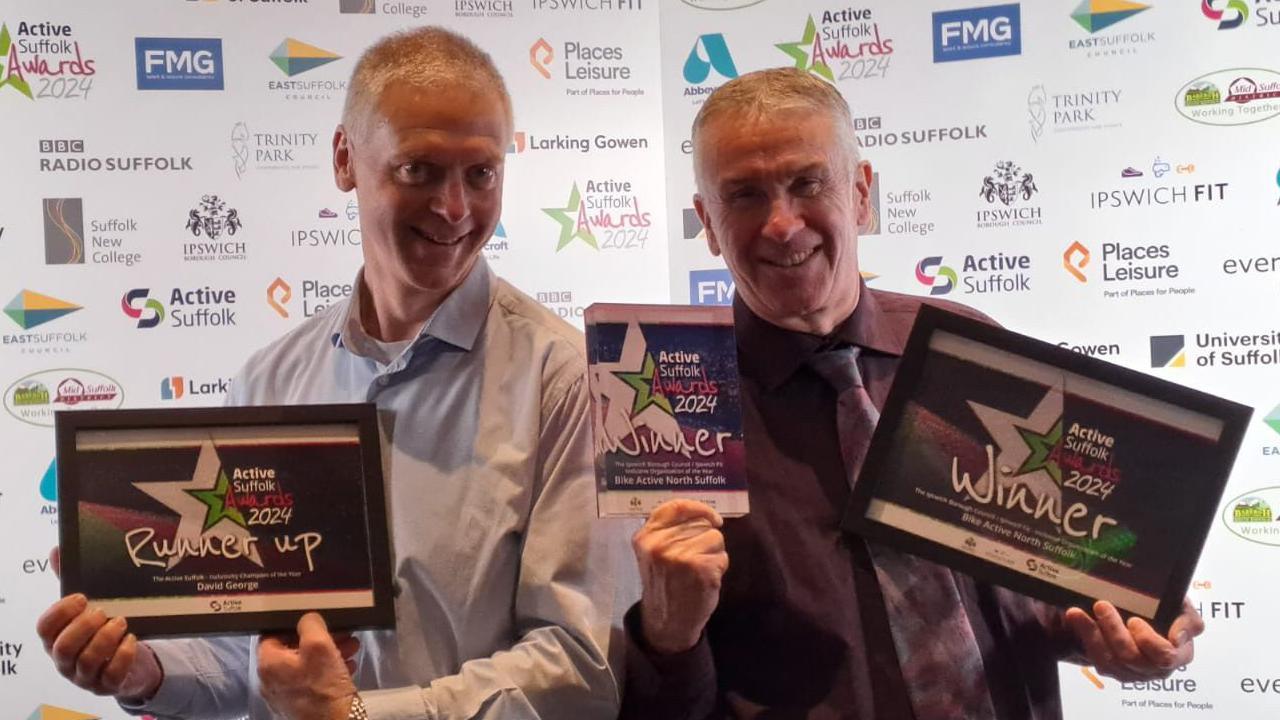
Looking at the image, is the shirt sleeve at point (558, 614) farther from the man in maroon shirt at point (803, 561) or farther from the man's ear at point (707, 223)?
the man's ear at point (707, 223)

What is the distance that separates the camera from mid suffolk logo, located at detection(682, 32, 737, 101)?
16.6 feet

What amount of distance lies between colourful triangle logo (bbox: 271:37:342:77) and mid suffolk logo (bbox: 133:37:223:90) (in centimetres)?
21

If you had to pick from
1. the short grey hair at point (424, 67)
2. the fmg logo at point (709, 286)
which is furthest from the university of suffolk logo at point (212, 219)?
the short grey hair at point (424, 67)

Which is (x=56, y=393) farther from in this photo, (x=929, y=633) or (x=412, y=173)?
(x=929, y=633)

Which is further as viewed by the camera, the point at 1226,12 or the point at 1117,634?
the point at 1226,12

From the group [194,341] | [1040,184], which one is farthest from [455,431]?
[1040,184]

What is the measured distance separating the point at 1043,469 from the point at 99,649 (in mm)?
1268

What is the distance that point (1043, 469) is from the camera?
174 centimetres

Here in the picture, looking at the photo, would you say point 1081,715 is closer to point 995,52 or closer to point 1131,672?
point 995,52

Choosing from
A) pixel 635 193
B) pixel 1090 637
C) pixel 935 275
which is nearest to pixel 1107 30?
pixel 935 275

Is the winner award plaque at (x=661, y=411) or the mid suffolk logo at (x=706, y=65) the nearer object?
the winner award plaque at (x=661, y=411)

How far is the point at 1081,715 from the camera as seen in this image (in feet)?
15.3

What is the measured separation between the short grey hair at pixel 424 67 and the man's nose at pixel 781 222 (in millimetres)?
412

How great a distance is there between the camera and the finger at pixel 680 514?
5.46ft
